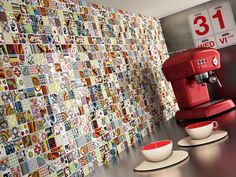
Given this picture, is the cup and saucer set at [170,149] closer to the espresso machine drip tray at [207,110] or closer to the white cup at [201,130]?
the white cup at [201,130]

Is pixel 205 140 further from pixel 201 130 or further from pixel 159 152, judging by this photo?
pixel 159 152

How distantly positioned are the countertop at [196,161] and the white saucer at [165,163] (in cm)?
1

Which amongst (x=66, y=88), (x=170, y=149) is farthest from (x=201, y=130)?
(x=66, y=88)

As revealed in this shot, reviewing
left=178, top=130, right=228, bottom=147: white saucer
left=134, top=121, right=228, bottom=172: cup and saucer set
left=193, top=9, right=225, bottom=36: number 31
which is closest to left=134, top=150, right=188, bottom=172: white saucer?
left=134, top=121, right=228, bottom=172: cup and saucer set

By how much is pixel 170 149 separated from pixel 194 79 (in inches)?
37.0

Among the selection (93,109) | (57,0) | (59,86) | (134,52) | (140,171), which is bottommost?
(140,171)

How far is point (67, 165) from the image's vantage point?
1.28m

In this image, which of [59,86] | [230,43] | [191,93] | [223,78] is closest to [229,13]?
[230,43]

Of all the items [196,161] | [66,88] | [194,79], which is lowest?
[196,161]

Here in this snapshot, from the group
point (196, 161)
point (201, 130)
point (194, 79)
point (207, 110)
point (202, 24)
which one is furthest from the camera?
point (202, 24)

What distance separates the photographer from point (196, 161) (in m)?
1.14

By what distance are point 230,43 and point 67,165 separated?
5.47 feet

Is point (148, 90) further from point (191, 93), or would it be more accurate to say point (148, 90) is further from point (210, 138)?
point (210, 138)

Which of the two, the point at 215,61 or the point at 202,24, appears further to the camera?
the point at 202,24
